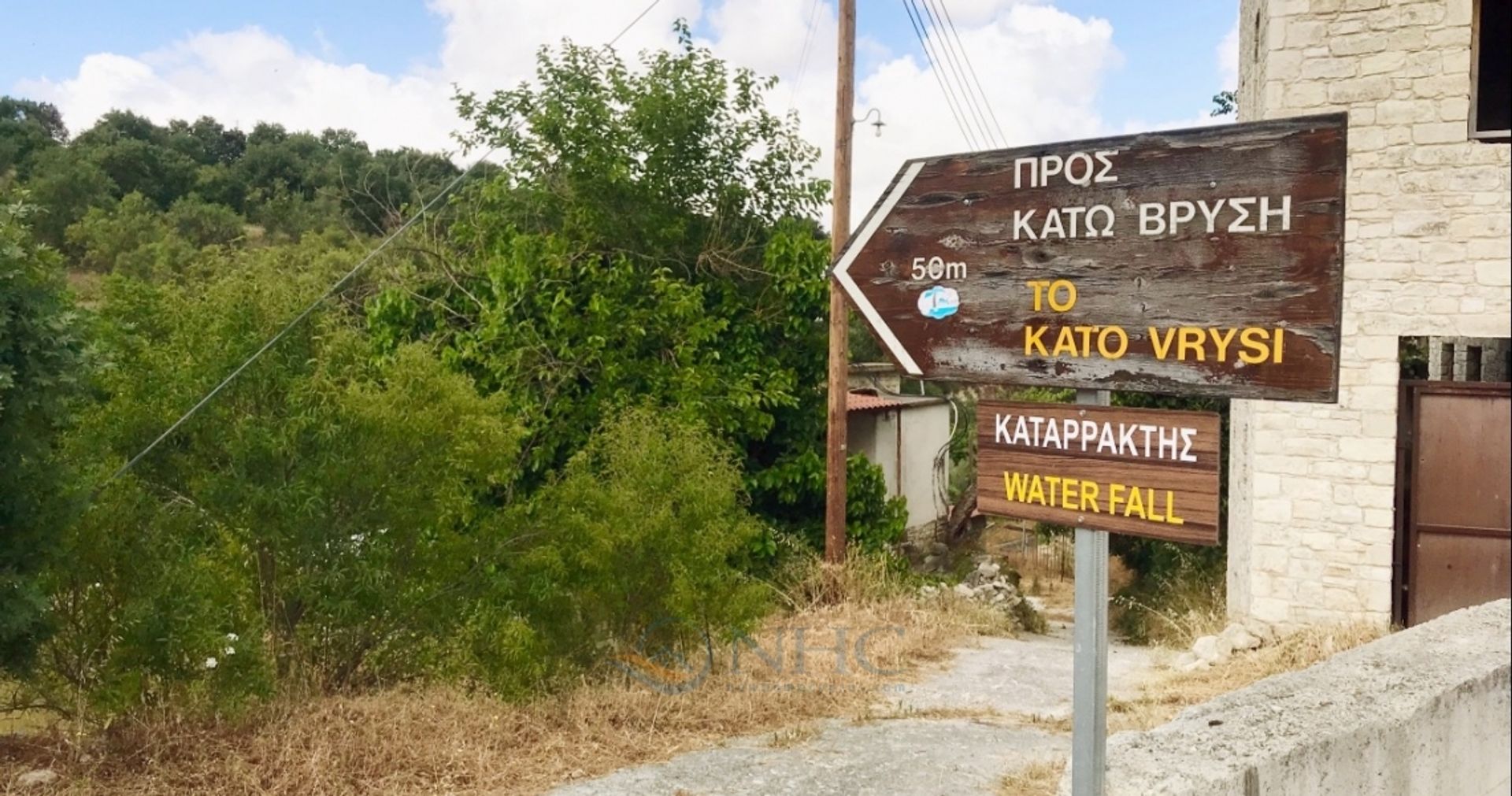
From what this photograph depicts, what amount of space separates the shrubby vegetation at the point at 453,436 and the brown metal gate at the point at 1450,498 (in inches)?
186

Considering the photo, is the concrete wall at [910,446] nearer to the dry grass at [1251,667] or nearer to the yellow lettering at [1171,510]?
the dry grass at [1251,667]

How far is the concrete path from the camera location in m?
5.66

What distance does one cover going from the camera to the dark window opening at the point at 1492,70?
7.74 m

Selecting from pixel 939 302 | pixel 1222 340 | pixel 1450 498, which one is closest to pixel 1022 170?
pixel 939 302

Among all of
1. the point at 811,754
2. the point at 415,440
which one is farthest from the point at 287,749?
the point at 811,754

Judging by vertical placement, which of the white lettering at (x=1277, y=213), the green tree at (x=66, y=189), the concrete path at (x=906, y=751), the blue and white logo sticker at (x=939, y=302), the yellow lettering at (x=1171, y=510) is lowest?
the concrete path at (x=906, y=751)

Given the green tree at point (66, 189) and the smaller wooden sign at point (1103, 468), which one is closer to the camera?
the smaller wooden sign at point (1103, 468)

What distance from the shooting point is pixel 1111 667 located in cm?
906

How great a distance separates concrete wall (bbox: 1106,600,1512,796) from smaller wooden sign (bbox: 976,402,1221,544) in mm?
703

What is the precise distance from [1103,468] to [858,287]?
2.62 ft

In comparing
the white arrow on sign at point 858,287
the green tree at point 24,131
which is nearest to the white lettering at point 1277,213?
the white arrow on sign at point 858,287

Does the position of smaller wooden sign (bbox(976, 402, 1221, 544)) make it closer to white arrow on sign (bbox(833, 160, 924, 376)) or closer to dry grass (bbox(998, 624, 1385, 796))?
white arrow on sign (bbox(833, 160, 924, 376))

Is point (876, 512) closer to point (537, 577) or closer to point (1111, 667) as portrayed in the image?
point (1111, 667)

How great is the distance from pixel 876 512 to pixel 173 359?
26.9 ft
